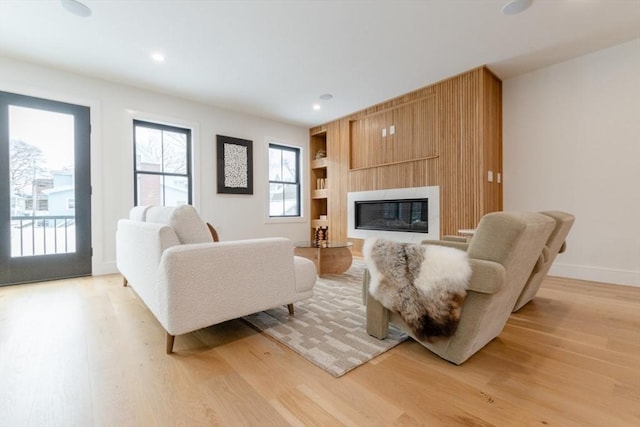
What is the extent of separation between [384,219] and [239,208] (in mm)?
2550

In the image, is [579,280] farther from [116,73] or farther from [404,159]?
[116,73]

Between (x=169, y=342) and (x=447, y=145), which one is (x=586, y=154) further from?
(x=169, y=342)

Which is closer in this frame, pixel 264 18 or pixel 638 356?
Answer: pixel 638 356

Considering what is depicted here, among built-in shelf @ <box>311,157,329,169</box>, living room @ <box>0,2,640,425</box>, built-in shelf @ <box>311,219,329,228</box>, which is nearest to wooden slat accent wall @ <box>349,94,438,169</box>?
living room @ <box>0,2,640,425</box>

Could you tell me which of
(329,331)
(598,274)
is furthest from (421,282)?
(598,274)

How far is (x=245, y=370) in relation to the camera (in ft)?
4.65

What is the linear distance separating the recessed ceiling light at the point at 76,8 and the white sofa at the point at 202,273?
72.4 inches

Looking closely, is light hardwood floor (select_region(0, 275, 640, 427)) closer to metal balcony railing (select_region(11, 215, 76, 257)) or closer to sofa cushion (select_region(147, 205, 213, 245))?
sofa cushion (select_region(147, 205, 213, 245))

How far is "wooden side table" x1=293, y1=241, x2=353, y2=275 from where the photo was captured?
3.29m

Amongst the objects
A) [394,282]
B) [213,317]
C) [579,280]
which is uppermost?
[394,282]

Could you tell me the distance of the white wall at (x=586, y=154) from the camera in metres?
3.00

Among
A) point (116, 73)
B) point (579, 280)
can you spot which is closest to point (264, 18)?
point (116, 73)

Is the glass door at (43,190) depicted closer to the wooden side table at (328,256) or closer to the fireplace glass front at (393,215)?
the wooden side table at (328,256)

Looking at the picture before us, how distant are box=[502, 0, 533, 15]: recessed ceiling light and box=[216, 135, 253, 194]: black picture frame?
3940 mm
